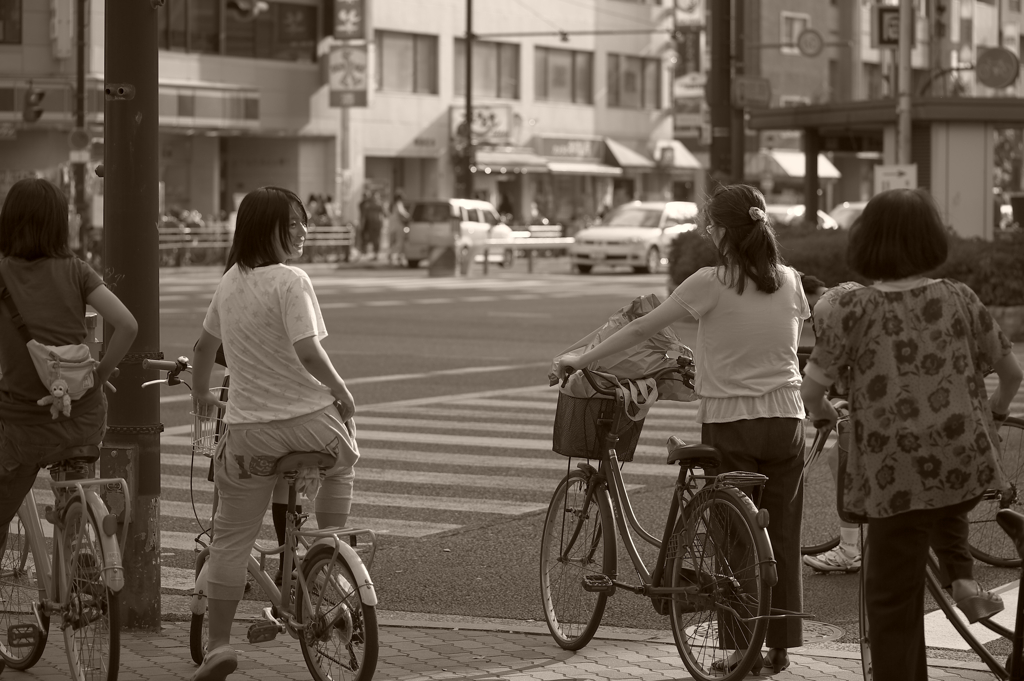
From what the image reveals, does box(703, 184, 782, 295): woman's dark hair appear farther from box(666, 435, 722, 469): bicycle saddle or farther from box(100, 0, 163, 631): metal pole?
box(100, 0, 163, 631): metal pole

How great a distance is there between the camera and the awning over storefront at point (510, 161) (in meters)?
56.1

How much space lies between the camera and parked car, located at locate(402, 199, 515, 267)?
135 feet

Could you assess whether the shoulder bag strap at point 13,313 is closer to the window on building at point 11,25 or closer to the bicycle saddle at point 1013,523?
the bicycle saddle at point 1013,523

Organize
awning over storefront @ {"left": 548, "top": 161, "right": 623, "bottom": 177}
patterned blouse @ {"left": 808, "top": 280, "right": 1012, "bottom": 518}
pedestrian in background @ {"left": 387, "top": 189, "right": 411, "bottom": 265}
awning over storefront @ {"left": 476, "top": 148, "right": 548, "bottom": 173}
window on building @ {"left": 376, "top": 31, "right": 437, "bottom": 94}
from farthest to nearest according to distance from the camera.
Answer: awning over storefront @ {"left": 548, "top": 161, "right": 623, "bottom": 177} → awning over storefront @ {"left": 476, "top": 148, "right": 548, "bottom": 173} → window on building @ {"left": 376, "top": 31, "right": 437, "bottom": 94} → pedestrian in background @ {"left": 387, "top": 189, "right": 411, "bottom": 265} → patterned blouse @ {"left": 808, "top": 280, "right": 1012, "bottom": 518}

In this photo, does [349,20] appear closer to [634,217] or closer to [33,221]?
[634,217]

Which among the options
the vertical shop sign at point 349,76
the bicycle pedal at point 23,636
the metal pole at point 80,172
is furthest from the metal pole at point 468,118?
the bicycle pedal at point 23,636

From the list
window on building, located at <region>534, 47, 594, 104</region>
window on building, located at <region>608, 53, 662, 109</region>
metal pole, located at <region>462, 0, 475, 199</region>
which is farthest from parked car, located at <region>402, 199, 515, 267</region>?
window on building, located at <region>608, 53, 662, 109</region>

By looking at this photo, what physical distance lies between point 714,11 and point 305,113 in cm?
3079

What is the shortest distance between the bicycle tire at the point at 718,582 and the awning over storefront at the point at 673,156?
198 feet

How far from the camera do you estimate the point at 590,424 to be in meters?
6.00

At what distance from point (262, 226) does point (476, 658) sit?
1834 mm

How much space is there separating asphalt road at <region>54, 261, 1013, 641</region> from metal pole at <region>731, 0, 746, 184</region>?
255 centimetres

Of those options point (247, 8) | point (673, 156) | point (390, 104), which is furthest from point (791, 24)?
point (247, 8)

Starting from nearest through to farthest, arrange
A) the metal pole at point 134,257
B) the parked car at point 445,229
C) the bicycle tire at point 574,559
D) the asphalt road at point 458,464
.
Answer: the bicycle tire at point 574,559, the metal pole at point 134,257, the asphalt road at point 458,464, the parked car at point 445,229
